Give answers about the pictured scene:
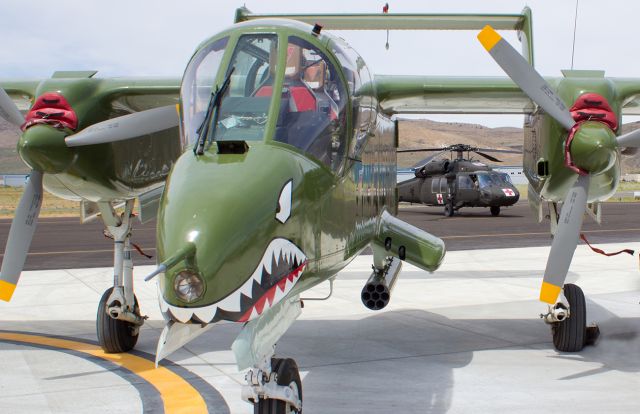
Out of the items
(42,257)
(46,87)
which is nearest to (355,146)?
(46,87)

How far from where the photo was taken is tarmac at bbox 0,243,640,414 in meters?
6.37

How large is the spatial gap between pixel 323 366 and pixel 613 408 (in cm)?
290

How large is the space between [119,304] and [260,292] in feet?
14.9

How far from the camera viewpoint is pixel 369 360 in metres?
7.94

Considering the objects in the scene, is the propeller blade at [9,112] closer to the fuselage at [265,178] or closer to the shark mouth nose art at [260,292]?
the fuselage at [265,178]

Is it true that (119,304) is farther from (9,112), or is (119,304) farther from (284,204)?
(284,204)

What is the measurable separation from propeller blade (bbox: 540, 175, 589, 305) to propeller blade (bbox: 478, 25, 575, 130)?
651 millimetres

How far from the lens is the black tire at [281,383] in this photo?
4.73 m

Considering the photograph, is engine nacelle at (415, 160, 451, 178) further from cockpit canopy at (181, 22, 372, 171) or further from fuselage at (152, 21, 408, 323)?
cockpit canopy at (181, 22, 372, 171)

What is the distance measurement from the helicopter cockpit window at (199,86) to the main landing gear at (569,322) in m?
4.92

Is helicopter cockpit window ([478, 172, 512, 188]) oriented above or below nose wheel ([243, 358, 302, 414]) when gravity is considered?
below

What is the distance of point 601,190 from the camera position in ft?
24.5

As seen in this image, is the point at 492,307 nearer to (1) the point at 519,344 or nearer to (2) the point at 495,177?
(1) the point at 519,344

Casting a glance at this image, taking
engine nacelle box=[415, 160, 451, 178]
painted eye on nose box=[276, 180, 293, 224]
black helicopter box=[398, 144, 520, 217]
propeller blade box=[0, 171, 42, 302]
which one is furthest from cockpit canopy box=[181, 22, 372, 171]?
engine nacelle box=[415, 160, 451, 178]
